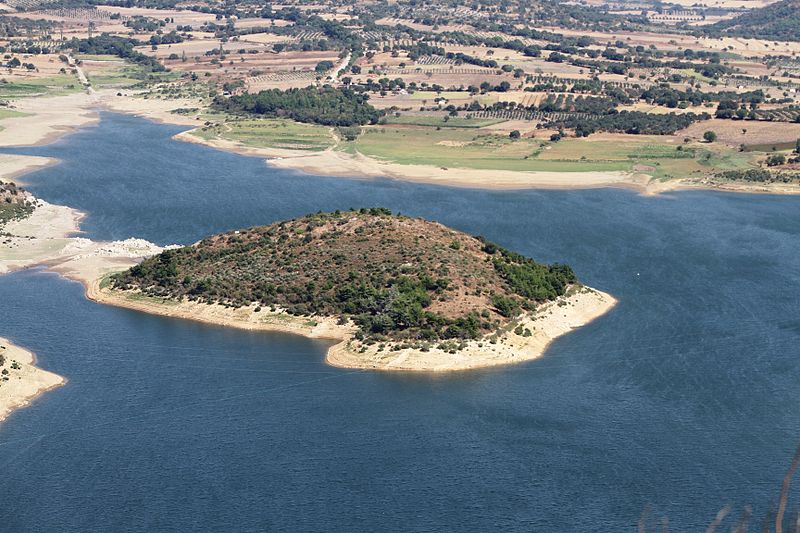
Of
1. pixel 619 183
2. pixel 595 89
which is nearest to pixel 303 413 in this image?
pixel 619 183

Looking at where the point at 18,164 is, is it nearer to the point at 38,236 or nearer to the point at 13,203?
the point at 13,203

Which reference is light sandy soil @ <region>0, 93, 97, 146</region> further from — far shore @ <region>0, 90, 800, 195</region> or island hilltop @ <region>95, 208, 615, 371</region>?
island hilltop @ <region>95, 208, 615, 371</region>

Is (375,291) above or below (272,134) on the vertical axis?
above

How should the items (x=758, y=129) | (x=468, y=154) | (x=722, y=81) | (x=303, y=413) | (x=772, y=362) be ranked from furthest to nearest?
(x=722, y=81), (x=758, y=129), (x=468, y=154), (x=772, y=362), (x=303, y=413)

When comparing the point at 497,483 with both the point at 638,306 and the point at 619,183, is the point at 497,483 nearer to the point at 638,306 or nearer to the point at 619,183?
the point at 638,306

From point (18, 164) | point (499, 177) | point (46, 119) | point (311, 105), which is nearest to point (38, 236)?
point (18, 164)

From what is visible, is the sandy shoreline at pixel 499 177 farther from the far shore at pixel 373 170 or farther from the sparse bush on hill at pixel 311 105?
the sparse bush on hill at pixel 311 105
